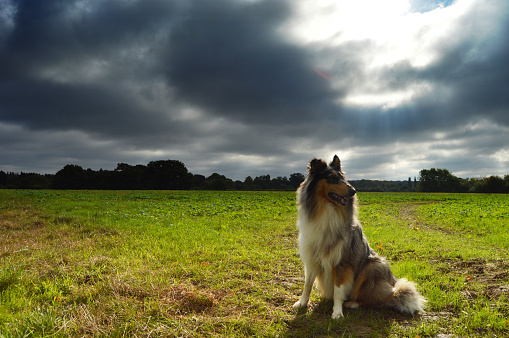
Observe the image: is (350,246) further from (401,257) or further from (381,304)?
(401,257)

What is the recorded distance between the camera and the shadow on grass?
4344 mm

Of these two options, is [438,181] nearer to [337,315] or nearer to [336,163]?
[336,163]

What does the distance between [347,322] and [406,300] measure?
1223mm

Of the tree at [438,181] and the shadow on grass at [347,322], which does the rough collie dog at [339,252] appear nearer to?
the shadow on grass at [347,322]

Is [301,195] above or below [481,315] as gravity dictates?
above

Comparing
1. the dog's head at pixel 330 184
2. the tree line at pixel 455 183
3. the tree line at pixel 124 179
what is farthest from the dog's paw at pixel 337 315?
the tree line at pixel 455 183

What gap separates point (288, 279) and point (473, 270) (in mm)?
4720

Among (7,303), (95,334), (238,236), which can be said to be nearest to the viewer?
(95,334)

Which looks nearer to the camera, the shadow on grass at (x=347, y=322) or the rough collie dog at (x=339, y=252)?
the shadow on grass at (x=347, y=322)

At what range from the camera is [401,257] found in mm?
8977

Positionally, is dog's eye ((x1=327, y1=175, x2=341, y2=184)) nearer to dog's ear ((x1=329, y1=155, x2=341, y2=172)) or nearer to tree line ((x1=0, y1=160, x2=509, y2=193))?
dog's ear ((x1=329, y1=155, x2=341, y2=172))

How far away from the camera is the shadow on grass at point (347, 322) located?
4.34 metres

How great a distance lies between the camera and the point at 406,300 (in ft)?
16.3

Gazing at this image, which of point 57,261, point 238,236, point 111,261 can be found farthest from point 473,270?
point 57,261
